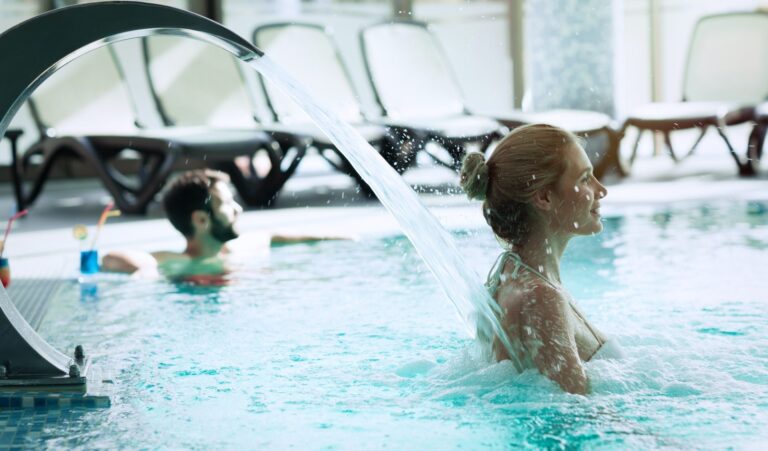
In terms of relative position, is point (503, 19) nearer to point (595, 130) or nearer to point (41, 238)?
point (595, 130)

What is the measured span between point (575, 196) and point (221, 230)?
287 centimetres

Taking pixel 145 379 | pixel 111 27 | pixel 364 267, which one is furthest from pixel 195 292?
pixel 111 27

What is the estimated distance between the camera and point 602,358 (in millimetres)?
2607

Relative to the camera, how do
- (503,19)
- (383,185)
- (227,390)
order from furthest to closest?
(503,19)
(383,185)
(227,390)

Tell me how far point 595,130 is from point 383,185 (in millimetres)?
5348

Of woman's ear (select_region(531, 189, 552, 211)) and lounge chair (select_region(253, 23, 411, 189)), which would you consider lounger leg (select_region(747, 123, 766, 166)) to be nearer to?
lounge chair (select_region(253, 23, 411, 189))

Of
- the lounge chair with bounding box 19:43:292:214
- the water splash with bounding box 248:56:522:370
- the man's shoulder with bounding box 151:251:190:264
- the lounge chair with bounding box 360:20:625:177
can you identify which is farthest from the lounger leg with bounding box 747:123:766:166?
the water splash with bounding box 248:56:522:370

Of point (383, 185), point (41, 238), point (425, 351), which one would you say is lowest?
point (41, 238)

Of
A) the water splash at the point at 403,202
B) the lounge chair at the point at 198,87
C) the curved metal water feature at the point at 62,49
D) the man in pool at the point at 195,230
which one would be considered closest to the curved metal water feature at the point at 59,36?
the curved metal water feature at the point at 62,49

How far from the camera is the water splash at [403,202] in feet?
9.57

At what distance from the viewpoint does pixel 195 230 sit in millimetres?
5070

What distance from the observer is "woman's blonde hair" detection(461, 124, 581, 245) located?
2402 millimetres

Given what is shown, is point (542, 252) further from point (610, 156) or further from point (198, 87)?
point (198, 87)

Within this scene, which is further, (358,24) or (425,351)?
(358,24)
